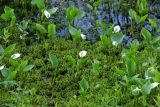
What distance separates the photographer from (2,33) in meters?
4.44

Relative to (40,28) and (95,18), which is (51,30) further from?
(95,18)

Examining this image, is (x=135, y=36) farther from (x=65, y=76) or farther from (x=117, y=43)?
(x=65, y=76)

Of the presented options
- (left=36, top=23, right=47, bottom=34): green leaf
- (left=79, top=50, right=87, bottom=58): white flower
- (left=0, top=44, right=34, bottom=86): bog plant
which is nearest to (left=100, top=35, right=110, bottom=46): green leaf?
(left=79, top=50, right=87, bottom=58): white flower

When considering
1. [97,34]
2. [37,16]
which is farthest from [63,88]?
[37,16]

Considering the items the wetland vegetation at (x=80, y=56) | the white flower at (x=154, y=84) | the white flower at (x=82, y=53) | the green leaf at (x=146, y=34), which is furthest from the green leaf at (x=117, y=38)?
the white flower at (x=154, y=84)

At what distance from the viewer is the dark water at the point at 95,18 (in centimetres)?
451

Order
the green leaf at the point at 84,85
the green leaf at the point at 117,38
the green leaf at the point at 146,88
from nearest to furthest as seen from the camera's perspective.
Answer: the green leaf at the point at 146,88, the green leaf at the point at 84,85, the green leaf at the point at 117,38

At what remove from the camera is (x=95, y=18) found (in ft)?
15.6

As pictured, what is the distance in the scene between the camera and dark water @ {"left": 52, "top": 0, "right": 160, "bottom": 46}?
4.51 metres

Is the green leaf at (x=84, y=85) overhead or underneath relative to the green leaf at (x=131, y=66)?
underneath

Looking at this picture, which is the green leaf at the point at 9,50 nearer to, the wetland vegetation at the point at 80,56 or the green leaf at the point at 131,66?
the wetland vegetation at the point at 80,56

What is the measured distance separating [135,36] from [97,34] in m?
0.40

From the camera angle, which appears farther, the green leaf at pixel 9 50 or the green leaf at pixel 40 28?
the green leaf at pixel 40 28

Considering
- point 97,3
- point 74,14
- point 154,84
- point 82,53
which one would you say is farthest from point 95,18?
point 154,84
